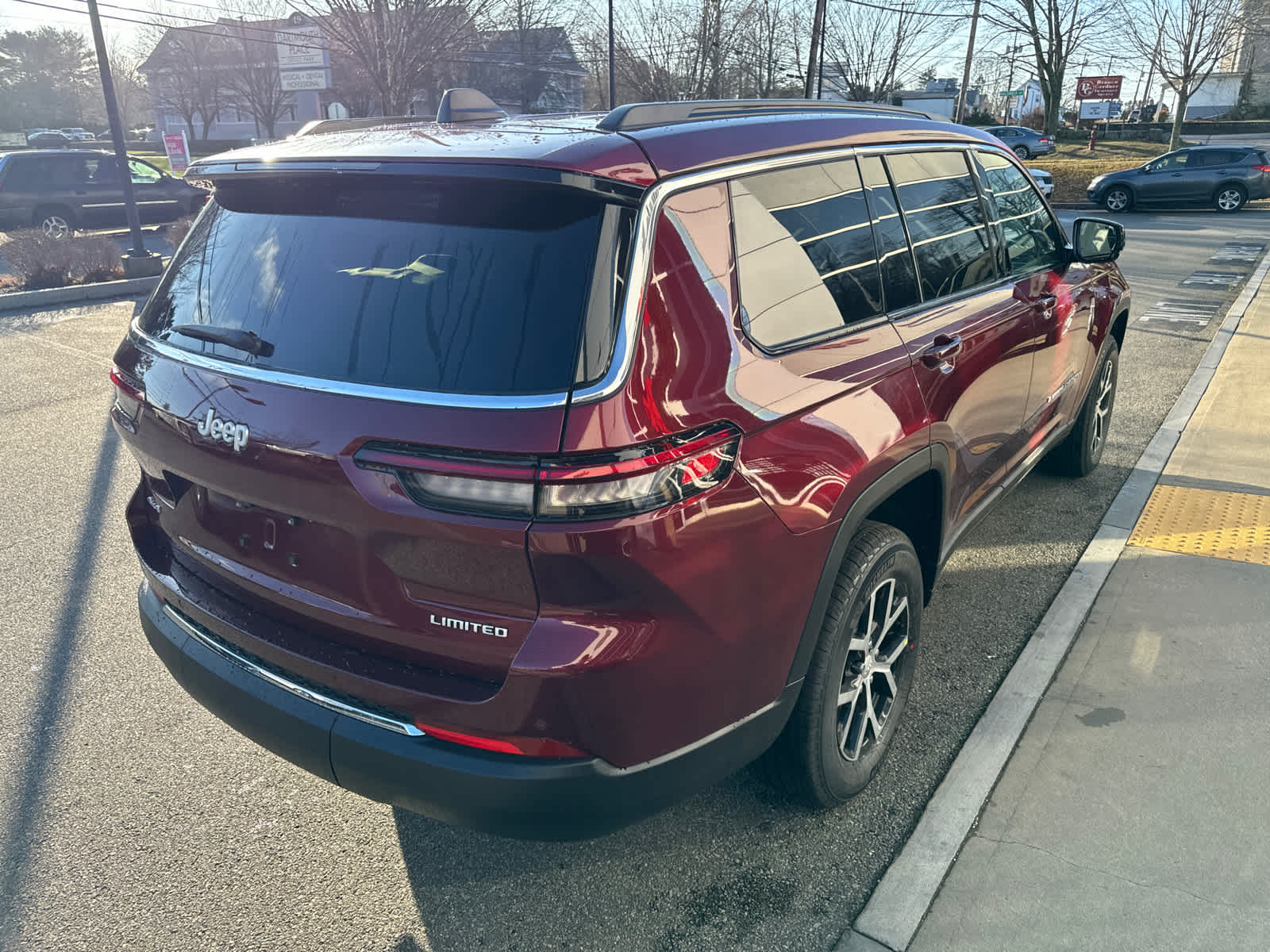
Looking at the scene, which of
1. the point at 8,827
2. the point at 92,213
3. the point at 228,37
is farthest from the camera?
the point at 228,37

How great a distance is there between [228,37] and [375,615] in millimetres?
50332

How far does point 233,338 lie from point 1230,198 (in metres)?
23.8

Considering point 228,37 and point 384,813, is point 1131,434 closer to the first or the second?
point 384,813

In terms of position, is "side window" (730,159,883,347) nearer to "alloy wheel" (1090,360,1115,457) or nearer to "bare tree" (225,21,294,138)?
"alloy wheel" (1090,360,1115,457)

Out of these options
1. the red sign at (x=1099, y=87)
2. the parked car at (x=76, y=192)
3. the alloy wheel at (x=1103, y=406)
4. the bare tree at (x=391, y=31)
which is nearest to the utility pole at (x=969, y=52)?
the red sign at (x=1099, y=87)

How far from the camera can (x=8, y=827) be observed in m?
2.70

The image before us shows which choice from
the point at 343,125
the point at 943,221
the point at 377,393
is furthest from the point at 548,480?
the point at 943,221

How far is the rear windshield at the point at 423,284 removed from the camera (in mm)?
1850

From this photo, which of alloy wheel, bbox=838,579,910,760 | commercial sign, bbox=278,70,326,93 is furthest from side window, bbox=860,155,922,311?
commercial sign, bbox=278,70,326,93

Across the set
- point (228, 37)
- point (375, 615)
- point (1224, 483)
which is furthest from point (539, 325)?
point (228, 37)

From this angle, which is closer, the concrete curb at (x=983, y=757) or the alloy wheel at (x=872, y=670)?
the concrete curb at (x=983, y=757)

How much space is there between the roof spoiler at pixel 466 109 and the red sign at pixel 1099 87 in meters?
56.6

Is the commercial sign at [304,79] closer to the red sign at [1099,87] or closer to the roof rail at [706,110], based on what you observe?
the red sign at [1099,87]

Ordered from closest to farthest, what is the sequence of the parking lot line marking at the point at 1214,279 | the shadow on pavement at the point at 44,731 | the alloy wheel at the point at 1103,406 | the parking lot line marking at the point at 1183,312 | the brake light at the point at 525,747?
the brake light at the point at 525,747
the shadow on pavement at the point at 44,731
the alloy wheel at the point at 1103,406
the parking lot line marking at the point at 1183,312
the parking lot line marking at the point at 1214,279
